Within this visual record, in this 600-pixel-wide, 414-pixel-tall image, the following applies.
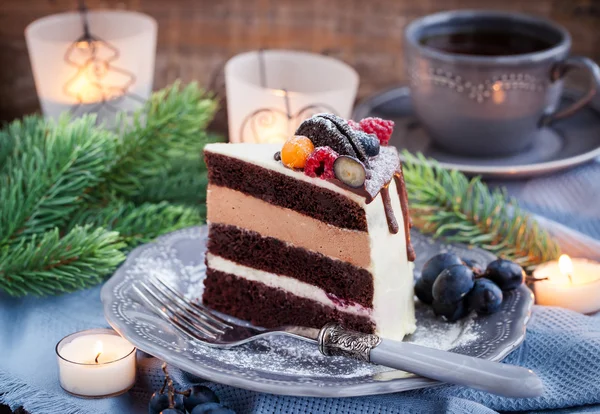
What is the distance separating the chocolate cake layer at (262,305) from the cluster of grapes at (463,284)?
168mm

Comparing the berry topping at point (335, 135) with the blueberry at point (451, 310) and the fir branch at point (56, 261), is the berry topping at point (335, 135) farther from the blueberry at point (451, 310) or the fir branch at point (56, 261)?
the fir branch at point (56, 261)

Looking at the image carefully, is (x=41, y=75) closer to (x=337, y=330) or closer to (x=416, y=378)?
(x=337, y=330)

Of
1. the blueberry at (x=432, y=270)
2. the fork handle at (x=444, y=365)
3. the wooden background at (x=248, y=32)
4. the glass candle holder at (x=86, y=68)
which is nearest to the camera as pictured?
the fork handle at (x=444, y=365)

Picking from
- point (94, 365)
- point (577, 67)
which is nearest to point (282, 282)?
point (94, 365)

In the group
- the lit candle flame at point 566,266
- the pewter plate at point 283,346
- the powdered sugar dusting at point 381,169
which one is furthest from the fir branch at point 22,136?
the lit candle flame at point 566,266

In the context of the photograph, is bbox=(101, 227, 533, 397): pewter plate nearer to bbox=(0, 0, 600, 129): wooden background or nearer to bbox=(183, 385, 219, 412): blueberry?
bbox=(183, 385, 219, 412): blueberry

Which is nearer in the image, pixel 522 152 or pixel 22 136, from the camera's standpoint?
pixel 22 136

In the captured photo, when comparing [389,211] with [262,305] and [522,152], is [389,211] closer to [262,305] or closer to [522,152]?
[262,305]

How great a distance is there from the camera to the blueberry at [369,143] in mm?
1343

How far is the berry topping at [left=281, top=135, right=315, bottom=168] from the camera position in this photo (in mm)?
1330

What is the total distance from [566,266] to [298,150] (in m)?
0.60

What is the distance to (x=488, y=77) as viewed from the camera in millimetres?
1867

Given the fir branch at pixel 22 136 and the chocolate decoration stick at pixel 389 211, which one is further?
the fir branch at pixel 22 136

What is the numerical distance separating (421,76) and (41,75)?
0.93 meters
